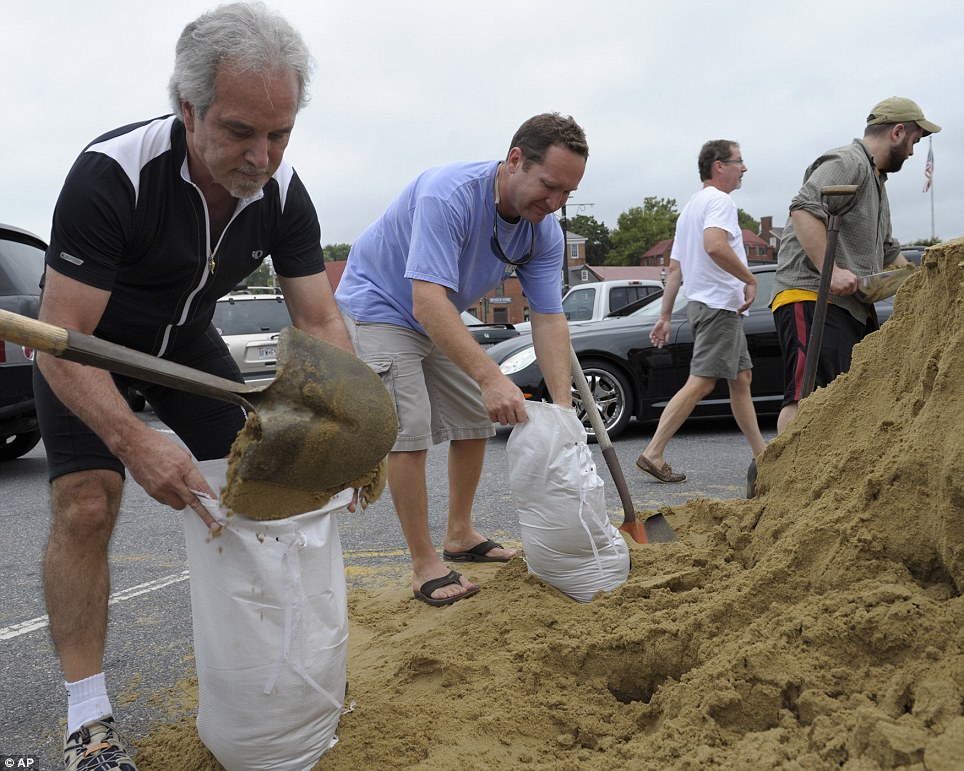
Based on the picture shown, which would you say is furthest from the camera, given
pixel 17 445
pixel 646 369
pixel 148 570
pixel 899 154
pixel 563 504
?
pixel 17 445

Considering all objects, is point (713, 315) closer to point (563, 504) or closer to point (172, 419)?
point (563, 504)

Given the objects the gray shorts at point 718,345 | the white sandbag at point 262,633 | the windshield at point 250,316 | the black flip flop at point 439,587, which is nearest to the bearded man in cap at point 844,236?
the gray shorts at point 718,345

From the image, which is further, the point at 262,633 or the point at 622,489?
the point at 622,489

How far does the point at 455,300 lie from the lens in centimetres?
358

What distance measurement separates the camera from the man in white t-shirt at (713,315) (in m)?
5.41

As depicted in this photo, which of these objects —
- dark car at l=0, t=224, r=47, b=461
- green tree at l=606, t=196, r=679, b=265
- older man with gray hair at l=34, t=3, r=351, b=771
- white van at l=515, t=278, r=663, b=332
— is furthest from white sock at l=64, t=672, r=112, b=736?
green tree at l=606, t=196, r=679, b=265

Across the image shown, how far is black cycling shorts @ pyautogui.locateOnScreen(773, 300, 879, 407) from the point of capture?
4379 millimetres

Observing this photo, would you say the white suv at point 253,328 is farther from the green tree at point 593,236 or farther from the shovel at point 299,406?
the green tree at point 593,236

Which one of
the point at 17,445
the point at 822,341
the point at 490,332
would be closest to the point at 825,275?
the point at 822,341

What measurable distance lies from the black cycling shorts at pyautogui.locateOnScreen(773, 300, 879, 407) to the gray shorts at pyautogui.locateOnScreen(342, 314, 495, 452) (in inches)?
69.1

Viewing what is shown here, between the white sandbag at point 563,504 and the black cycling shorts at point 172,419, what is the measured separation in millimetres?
987

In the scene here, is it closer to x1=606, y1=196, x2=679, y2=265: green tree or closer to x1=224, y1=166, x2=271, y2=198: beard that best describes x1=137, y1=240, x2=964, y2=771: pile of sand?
x1=224, y1=166, x2=271, y2=198: beard

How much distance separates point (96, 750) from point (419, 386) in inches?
72.1

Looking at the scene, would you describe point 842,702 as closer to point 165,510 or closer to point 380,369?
point 380,369
